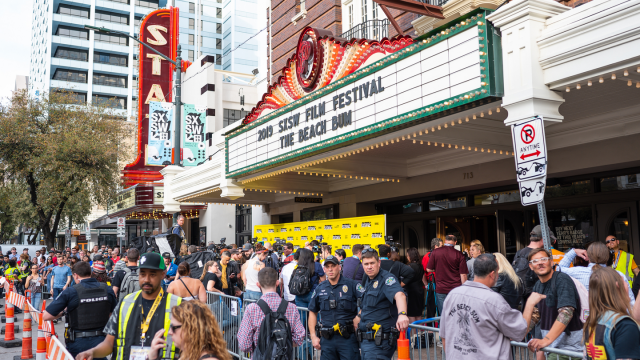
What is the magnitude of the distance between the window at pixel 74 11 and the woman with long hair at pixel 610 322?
9373cm

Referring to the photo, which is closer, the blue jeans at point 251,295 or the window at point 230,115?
the blue jeans at point 251,295

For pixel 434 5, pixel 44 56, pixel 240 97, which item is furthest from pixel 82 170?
pixel 44 56

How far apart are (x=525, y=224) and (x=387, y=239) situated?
12.0 feet

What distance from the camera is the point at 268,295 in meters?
5.90

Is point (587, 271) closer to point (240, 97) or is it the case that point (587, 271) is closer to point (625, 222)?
point (625, 222)

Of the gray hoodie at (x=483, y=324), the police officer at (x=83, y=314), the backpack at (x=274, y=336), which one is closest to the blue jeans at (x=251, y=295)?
the police officer at (x=83, y=314)

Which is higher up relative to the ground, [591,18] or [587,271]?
[591,18]

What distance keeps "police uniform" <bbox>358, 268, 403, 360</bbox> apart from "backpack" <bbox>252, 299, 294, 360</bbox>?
1.03m

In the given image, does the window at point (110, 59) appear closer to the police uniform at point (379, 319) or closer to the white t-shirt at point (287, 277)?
the white t-shirt at point (287, 277)

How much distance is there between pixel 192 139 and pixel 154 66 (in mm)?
11676

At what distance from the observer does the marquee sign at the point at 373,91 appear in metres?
8.62

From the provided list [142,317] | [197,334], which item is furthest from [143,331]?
[197,334]

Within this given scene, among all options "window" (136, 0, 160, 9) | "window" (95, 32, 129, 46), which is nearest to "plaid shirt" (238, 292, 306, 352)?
"window" (95, 32, 129, 46)

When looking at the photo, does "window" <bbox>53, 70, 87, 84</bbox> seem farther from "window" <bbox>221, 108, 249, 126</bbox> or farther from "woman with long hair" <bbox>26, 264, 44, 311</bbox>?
"woman with long hair" <bbox>26, 264, 44, 311</bbox>
